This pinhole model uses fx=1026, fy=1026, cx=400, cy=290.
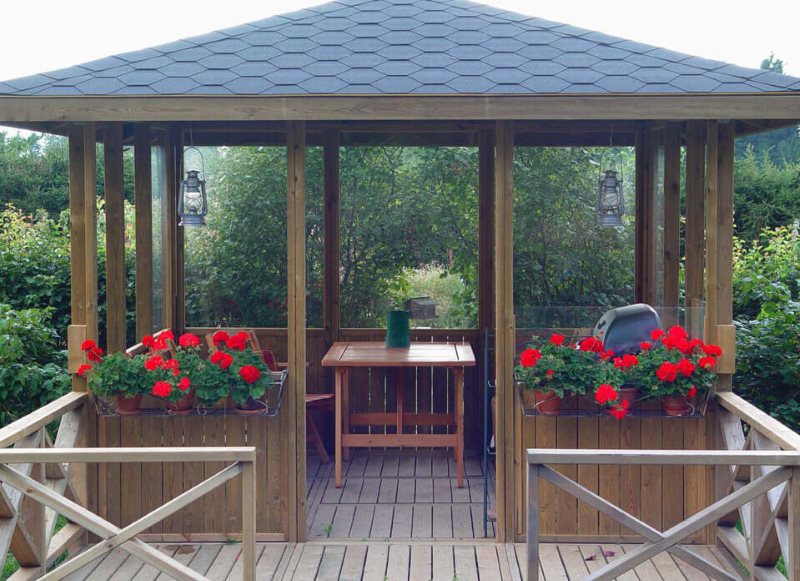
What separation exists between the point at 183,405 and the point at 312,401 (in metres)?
1.59

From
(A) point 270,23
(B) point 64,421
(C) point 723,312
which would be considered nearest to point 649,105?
(C) point 723,312

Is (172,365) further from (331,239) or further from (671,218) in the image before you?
(671,218)

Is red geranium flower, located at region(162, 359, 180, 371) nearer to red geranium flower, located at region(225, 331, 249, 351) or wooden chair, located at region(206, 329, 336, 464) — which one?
red geranium flower, located at region(225, 331, 249, 351)

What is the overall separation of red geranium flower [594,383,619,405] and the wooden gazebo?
347 millimetres

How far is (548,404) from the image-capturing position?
5.12 metres

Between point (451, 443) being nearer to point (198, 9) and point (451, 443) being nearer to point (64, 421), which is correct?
point (64, 421)

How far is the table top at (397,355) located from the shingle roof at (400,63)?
1805mm

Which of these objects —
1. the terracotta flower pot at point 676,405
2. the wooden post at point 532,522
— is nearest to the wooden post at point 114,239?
the wooden post at point 532,522

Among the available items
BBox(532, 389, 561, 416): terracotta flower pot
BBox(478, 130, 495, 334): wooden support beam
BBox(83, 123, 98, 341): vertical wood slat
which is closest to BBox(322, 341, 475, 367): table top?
BBox(478, 130, 495, 334): wooden support beam

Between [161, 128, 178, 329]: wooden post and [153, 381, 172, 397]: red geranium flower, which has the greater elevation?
[161, 128, 178, 329]: wooden post

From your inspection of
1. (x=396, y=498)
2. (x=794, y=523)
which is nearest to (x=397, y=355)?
(x=396, y=498)

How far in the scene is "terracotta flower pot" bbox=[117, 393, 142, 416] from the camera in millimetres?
5160

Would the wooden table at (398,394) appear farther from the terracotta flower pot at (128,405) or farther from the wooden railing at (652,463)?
the wooden railing at (652,463)

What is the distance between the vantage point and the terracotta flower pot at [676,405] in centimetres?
510
